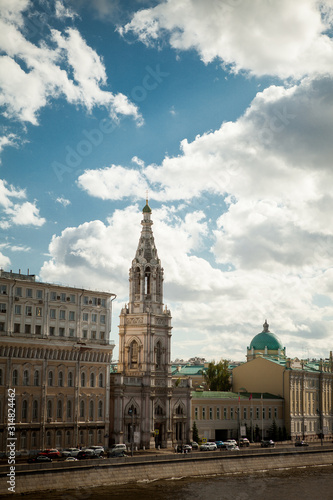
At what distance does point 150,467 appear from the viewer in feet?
236

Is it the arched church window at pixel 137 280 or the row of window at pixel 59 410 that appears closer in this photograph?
the row of window at pixel 59 410

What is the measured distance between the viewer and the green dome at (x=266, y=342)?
515ft

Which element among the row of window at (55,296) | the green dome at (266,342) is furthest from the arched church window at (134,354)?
the green dome at (266,342)

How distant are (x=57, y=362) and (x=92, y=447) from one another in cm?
1152

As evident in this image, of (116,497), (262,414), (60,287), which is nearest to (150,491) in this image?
(116,497)

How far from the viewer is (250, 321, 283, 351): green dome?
157000 mm

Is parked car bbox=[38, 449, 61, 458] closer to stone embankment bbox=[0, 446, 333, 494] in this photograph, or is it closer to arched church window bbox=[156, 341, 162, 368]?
stone embankment bbox=[0, 446, 333, 494]

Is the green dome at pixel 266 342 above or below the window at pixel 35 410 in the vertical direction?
above

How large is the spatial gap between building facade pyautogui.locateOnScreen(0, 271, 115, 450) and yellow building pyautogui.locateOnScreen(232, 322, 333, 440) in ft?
149

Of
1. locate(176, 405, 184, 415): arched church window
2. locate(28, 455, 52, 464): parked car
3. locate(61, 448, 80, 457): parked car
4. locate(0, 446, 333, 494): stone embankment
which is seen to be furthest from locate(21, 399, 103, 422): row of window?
locate(176, 405, 184, 415): arched church window

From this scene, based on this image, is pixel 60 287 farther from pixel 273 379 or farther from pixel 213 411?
pixel 273 379

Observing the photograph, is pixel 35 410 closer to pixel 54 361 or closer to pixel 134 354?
pixel 54 361

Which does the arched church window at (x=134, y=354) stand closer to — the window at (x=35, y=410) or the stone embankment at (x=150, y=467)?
the window at (x=35, y=410)

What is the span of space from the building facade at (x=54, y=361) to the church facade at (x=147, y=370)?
5.50 m
